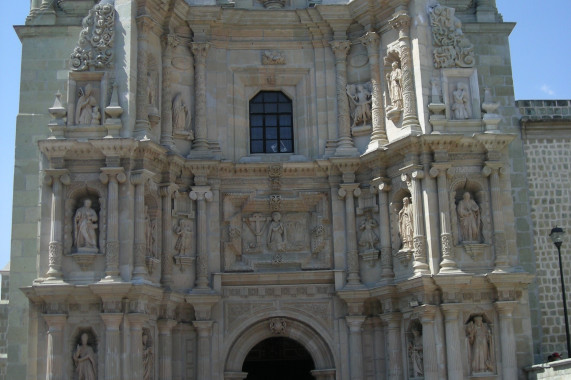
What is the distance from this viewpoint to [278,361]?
75.1 feet

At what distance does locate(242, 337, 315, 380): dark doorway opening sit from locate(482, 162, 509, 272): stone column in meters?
5.92

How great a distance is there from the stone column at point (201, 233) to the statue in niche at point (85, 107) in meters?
3.18

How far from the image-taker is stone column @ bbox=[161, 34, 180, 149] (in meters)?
21.3

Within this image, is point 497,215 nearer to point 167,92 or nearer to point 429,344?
point 429,344

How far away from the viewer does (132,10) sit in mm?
20766

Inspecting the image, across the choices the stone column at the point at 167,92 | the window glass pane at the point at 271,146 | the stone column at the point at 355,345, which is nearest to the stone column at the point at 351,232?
the stone column at the point at 355,345

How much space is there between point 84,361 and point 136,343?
1.19m

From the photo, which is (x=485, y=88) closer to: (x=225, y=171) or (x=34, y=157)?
(x=225, y=171)

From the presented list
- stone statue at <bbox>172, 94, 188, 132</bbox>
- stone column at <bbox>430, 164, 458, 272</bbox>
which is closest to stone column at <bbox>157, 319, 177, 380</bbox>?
stone statue at <bbox>172, 94, 188, 132</bbox>

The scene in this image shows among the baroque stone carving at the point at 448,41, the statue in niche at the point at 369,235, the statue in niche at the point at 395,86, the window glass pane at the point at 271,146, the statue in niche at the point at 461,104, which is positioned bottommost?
the statue in niche at the point at 369,235

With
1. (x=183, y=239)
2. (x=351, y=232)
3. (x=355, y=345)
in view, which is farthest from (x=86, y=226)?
(x=355, y=345)

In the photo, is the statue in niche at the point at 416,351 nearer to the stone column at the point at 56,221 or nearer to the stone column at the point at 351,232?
the stone column at the point at 351,232

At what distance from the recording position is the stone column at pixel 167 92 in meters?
21.3

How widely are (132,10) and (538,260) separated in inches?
473
